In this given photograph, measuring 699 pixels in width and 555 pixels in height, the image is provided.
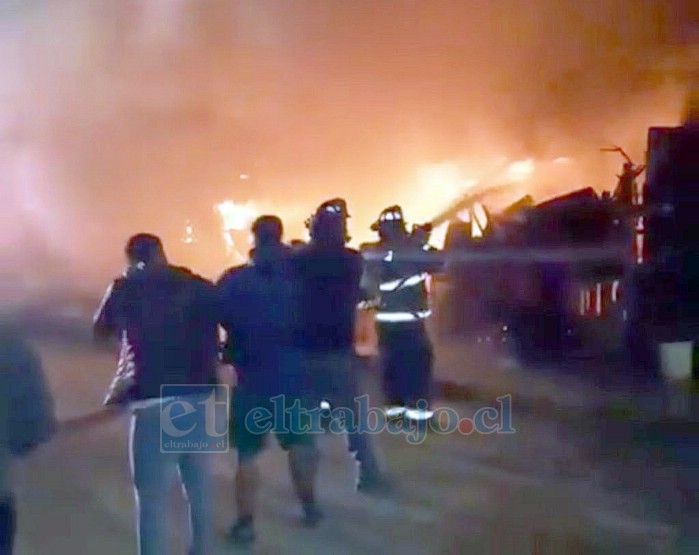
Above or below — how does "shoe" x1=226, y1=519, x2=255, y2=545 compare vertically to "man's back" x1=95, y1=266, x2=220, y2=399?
below

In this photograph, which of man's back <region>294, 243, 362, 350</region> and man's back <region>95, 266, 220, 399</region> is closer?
man's back <region>95, 266, 220, 399</region>

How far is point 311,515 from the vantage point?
9.27 feet

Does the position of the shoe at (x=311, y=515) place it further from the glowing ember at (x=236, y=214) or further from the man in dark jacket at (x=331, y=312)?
the glowing ember at (x=236, y=214)

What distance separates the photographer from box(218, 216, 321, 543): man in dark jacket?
8.48ft

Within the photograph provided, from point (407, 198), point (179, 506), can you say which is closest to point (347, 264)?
point (407, 198)

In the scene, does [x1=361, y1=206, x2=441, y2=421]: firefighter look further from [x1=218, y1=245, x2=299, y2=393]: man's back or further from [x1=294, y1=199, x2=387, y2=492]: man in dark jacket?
[x1=218, y1=245, x2=299, y2=393]: man's back

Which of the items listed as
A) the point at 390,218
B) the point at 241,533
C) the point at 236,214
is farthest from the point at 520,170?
the point at 241,533

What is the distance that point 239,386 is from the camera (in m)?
2.65

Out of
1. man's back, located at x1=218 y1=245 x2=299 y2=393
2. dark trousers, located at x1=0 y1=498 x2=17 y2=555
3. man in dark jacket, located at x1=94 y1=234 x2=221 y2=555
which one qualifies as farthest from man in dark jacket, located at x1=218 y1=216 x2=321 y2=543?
dark trousers, located at x1=0 y1=498 x2=17 y2=555

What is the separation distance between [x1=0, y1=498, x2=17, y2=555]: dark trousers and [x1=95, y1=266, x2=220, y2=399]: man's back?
417mm

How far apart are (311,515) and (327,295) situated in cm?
69

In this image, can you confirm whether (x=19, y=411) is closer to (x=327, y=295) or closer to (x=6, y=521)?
(x=6, y=521)

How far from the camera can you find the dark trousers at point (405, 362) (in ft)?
10.4

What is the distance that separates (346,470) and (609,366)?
1564 mm
